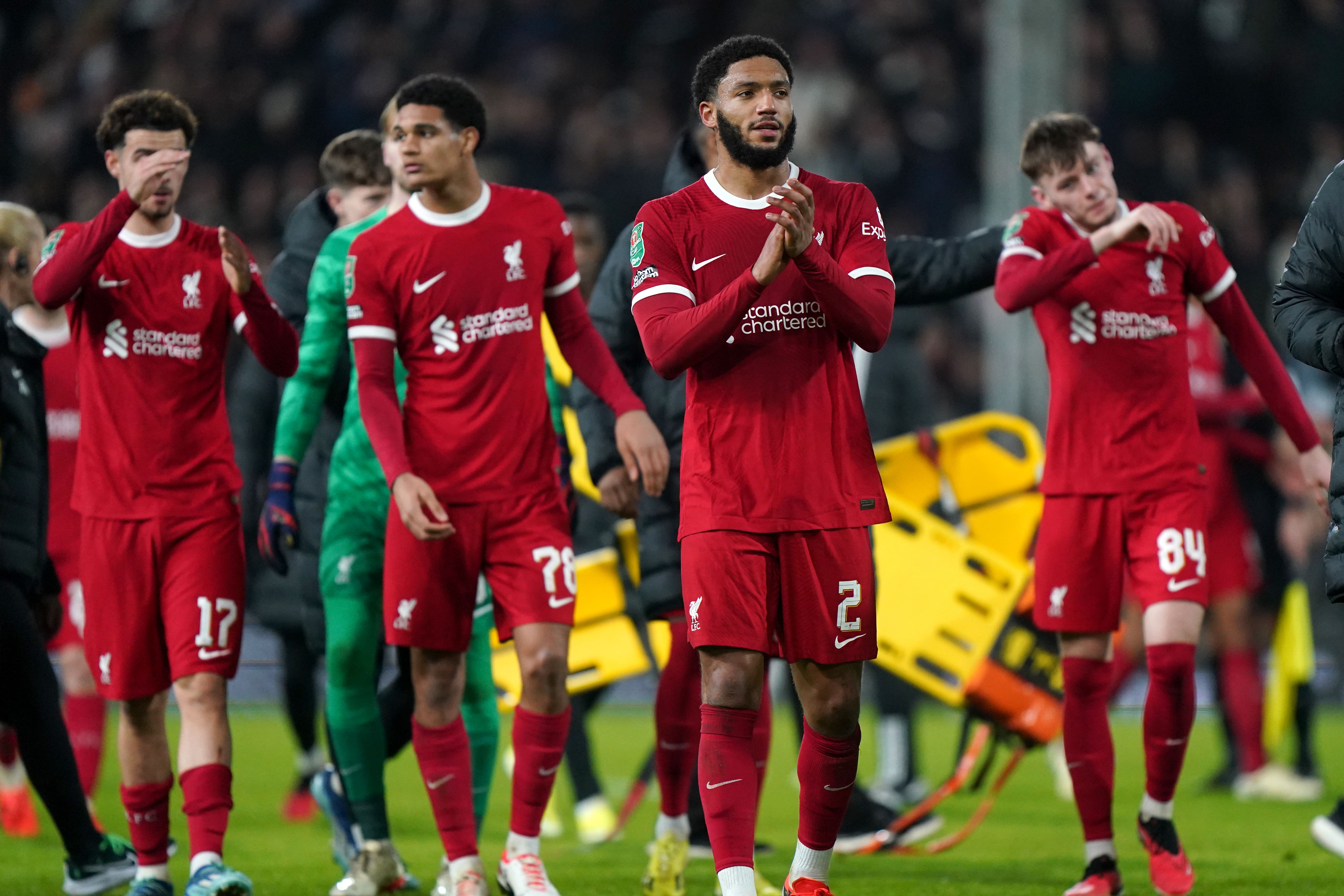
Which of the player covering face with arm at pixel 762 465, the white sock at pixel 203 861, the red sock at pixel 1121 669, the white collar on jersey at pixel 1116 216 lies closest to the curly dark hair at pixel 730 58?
the player covering face with arm at pixel 762 465

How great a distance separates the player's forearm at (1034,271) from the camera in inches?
201

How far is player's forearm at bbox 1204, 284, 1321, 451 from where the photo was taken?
5.36m

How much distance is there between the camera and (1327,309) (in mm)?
4027

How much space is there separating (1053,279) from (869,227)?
99 cm

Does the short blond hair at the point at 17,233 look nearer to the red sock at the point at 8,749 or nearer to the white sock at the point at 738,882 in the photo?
the red sock at the point at 8,749

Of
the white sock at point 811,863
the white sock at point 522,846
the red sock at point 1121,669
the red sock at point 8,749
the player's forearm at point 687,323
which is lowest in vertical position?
the red sock at point 1121,669

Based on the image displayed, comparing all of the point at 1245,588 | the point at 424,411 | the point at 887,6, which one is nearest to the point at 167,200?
the point at 424,411

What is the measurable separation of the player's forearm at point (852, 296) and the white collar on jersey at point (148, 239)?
6.65ft

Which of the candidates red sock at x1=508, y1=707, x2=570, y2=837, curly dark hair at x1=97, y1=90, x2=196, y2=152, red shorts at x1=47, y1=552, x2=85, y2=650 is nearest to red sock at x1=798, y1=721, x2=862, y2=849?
red sock at x1=508, y1=707, x2=570, y2=837

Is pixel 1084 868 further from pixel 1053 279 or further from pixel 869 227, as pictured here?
pixel 869 227

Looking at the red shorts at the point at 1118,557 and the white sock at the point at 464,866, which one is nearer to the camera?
the white sock at the point at 464,866

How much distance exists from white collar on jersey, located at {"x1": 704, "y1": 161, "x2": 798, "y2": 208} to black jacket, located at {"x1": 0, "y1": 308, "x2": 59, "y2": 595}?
2.29 meters

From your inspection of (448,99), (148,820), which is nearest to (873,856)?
(148,820)

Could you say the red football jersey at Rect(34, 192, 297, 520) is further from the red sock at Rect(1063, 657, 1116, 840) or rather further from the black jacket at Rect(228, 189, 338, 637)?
the red sock at Rect(1063, 657, 1116, 840)
